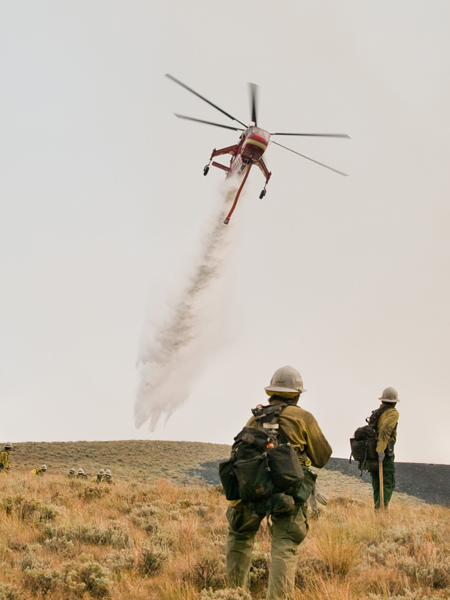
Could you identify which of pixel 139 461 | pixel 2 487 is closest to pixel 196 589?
pixel 2 487

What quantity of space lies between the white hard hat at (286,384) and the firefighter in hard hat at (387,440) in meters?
4.97

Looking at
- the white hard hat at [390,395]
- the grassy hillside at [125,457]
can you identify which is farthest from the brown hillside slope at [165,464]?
the white hard hat at [390,395]

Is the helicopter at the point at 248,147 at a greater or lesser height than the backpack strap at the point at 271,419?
greater

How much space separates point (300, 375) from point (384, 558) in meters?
2.79

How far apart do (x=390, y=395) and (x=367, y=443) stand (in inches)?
43.3

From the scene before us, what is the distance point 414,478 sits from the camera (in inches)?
804

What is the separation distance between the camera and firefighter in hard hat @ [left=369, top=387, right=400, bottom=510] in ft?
29.4

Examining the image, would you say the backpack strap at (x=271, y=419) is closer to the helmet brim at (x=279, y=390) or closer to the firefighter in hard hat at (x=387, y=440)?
the helmet brim at (x=279, y=390)

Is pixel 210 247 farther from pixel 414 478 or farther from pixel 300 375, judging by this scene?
pixel 300 375

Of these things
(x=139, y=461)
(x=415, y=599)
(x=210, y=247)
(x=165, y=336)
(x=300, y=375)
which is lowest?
(x=139, y=461)

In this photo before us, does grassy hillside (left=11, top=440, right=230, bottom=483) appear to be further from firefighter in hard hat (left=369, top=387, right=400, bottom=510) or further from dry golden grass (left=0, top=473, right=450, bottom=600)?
firefighter in hard hat (left=369, top=387, right=400, bottom=510)

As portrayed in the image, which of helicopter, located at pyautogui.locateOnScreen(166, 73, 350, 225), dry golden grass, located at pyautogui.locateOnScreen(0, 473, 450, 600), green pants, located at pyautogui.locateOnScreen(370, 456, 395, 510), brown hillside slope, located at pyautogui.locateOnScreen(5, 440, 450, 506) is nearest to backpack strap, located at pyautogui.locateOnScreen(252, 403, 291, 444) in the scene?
dry golden grass, located at pyautogui.locateOnScreen(0, 473, 450, 600)

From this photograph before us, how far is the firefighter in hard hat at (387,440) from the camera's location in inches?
352

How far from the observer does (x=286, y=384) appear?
4.88 meters
